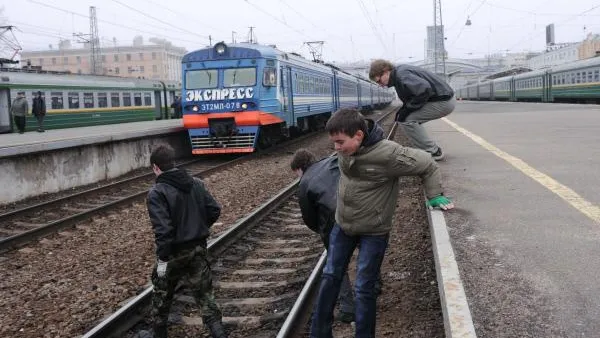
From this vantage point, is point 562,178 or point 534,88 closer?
point 562,178

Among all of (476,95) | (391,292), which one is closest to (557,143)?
(391,292)

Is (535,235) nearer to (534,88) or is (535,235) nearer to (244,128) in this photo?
(244,128)

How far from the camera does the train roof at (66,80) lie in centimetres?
2023

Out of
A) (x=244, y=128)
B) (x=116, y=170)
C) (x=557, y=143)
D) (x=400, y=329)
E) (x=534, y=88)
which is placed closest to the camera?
(x=400, y=329)

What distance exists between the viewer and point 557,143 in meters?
11.3

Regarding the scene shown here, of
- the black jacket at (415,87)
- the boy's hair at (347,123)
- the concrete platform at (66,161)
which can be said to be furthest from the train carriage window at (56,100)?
the boy's hair at (347,123)

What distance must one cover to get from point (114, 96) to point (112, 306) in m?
22.9

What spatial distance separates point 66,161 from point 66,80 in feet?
39.7

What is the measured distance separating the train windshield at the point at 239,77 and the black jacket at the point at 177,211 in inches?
442

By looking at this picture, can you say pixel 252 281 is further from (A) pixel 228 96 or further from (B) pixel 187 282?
(A) pixel 228 96

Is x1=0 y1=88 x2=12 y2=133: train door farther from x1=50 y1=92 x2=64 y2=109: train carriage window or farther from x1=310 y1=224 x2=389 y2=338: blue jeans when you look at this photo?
x1=310 y1=224 x2=389 y2=338: blue jeans

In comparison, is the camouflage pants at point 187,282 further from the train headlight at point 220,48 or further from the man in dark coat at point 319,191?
the train headlight at point 220,48

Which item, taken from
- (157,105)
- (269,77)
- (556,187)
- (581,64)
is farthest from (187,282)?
(581,64)

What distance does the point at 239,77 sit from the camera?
15.4 metres
